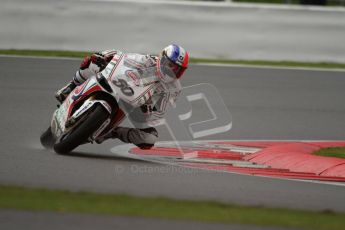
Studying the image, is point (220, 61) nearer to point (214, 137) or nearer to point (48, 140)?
point (214, 137)

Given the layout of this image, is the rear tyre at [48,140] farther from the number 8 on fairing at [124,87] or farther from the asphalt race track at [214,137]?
the number 8 on fairing at [124,87]

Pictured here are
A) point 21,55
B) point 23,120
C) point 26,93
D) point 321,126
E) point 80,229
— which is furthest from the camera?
point 21,55

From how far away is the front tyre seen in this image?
8695 mm

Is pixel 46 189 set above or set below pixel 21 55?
above

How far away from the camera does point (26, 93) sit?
41.7 ft

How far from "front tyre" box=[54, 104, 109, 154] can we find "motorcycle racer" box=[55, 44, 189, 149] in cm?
32

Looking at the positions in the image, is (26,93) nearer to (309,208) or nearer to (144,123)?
(144,123)

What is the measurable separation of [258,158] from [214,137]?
5.33ft

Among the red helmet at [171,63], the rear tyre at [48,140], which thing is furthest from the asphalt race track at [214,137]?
the red helmet at [171,63]

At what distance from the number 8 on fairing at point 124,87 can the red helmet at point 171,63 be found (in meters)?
0.34

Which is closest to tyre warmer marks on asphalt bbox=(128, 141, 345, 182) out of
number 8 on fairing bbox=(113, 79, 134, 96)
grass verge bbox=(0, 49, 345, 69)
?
number 8 on fairing bbox=(113, 79, 134, 96)

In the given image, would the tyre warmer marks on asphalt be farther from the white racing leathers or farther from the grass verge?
the grass verge

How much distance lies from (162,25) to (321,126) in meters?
5.23

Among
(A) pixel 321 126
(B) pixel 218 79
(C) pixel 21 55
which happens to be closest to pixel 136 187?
(A) pixel 321 126
